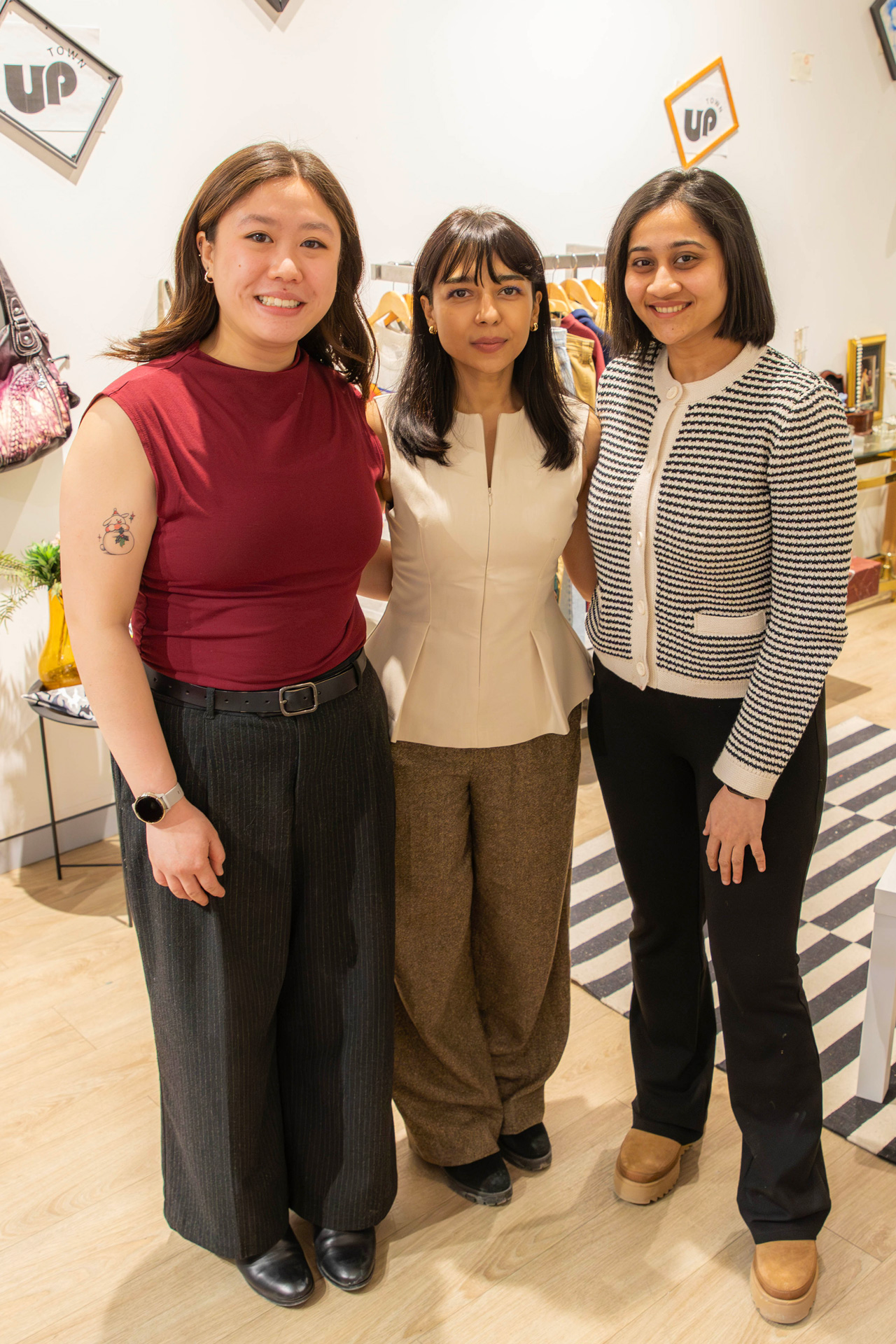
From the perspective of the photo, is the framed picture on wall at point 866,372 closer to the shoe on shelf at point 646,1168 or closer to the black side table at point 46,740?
the black side table at point 46,740

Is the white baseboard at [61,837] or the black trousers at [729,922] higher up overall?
the black trousers at [729,922]

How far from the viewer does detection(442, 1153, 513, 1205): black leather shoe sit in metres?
1.84

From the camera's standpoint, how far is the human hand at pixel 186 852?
4.62 feet

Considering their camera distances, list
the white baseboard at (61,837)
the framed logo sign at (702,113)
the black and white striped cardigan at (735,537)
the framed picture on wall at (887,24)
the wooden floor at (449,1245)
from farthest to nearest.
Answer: the framed picture on wall at (887,24) < the framed logo sign at (702,113) < the white baseboard at (61,837) < the wooden floor at (449,1245) < the black and white striped cardigan at (735,537)

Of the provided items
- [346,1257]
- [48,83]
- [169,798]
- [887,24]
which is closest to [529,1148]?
[346,1257]

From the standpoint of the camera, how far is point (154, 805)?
1389 millimetres

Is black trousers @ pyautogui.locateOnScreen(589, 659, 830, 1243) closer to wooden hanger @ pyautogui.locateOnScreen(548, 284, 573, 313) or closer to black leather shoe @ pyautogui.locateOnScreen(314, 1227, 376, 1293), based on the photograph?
black leather shoe @ pyautogui.locateOnScreen(314, 1227, 376, 1293)

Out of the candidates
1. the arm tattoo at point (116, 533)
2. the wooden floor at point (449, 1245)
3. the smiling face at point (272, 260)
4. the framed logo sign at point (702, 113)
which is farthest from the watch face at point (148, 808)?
the framed logo sign at point (702, 113)

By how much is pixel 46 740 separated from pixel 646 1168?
1.88m

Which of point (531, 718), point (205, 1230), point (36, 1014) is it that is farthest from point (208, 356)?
point (36, 1014)

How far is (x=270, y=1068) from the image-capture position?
1643mm

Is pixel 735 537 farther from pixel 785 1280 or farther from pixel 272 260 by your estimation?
pixel 785 1280

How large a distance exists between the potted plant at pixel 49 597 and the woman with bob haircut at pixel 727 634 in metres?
1.54

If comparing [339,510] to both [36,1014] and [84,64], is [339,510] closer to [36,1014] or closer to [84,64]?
[36,1014]
